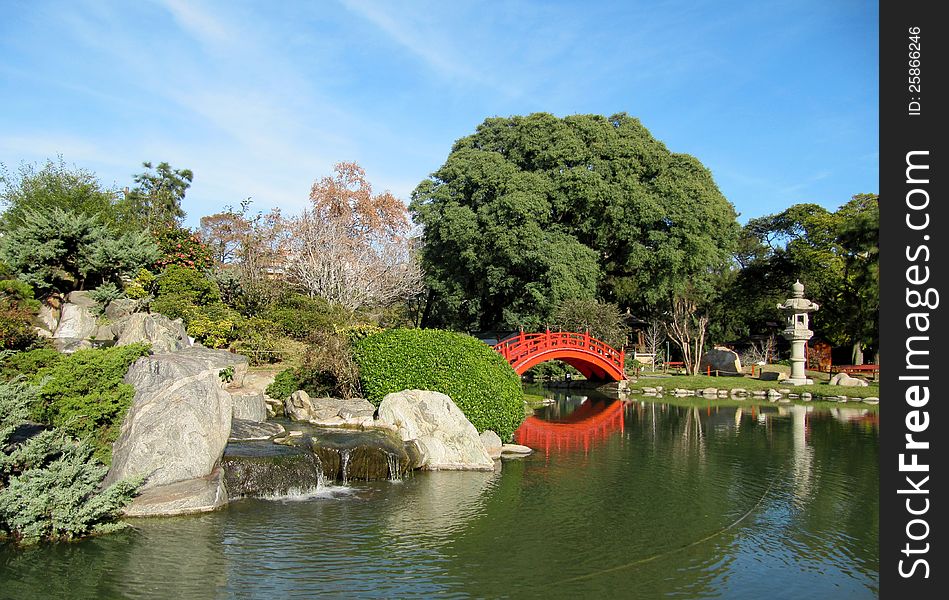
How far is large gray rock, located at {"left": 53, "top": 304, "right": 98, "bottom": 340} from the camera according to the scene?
1794 cm

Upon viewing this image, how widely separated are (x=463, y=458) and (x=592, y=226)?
18765mm

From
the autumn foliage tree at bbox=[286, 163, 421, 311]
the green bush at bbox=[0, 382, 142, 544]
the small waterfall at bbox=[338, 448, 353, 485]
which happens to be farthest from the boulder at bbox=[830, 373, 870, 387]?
the green bush at bbox=[0, 382, 142, 544]

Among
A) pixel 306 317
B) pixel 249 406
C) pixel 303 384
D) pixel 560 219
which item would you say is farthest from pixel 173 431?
pixel 560 219

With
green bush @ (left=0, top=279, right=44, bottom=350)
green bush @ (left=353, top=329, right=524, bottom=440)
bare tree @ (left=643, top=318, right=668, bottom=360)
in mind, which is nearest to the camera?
green bush @ (left=0, top=279, right=44, bottom=350)

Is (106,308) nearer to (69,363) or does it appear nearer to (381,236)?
(69,363)

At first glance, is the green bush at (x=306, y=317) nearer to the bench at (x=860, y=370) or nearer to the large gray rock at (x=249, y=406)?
the large gray rock at (x=249, y=406)

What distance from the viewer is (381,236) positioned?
32.0m

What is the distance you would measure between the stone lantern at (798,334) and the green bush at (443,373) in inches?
732

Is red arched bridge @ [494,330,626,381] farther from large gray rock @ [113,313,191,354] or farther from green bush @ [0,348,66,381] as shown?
green bush @ [0,348,66,381]

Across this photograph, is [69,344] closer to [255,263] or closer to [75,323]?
[75,323]

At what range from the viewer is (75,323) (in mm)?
18156

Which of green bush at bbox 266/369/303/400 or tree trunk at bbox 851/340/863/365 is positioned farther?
tree trunk at bbox 851/340/863/365

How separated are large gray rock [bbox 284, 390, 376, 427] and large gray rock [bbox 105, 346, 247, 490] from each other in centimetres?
372
